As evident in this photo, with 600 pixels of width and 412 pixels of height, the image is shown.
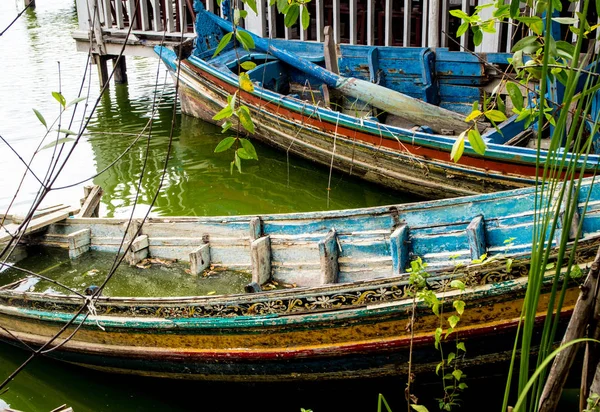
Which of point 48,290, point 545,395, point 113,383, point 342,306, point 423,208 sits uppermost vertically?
point 545,395

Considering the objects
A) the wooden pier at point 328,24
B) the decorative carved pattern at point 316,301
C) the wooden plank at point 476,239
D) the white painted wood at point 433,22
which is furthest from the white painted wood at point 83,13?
the wooden plank at point 476,239

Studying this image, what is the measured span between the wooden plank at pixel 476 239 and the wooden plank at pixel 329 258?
41.2 inches

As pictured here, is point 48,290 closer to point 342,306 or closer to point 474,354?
point 342,306

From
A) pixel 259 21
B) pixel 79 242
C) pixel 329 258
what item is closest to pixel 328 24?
pixel 259 21

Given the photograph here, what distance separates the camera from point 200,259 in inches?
228

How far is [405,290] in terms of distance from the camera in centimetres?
412

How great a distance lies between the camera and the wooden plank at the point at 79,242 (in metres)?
6.36

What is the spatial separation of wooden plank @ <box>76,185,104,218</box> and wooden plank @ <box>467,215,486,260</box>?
3802mm

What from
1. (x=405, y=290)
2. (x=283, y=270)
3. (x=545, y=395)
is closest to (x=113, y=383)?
(x=283, y=270)

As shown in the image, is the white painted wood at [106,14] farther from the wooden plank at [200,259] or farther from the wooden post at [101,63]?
the wooden plank at [200,259]

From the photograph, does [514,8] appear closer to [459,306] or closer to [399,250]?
[459,306]

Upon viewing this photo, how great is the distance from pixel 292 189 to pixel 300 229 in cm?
372

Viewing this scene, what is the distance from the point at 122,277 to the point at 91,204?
1264 mm

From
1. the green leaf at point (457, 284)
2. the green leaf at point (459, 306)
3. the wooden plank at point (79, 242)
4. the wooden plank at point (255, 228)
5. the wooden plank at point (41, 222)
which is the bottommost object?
the wooden plank at point (79, 242)
